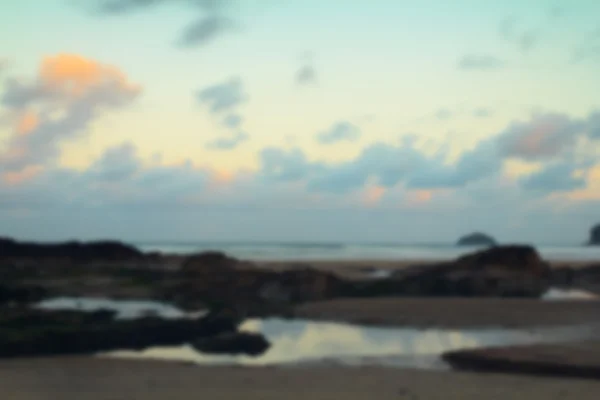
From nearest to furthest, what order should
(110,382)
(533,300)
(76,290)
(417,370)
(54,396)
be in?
(54,396)
(110,382)
(417,370)
(533,300)
(76,290)

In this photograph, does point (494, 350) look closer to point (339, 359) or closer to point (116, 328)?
point (339, 359)

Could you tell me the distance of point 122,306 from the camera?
2897 cm

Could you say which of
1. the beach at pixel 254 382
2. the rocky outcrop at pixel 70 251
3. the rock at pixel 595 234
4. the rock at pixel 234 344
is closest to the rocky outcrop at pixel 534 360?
the beach at pixel 254 382

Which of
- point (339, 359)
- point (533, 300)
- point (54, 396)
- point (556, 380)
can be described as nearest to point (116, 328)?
point (339, 359)

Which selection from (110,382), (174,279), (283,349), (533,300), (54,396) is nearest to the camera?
(54,396)

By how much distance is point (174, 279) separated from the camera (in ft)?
139

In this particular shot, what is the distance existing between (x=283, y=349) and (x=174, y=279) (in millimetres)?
24751

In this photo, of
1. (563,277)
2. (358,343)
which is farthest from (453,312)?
(563,277)

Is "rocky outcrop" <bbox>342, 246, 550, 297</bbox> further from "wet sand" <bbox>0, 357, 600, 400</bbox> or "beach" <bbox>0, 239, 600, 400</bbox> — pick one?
"wet sand" <bbox>0, 357, 600, 400</bbox>

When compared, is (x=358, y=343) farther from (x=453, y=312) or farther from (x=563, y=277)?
(x=563, y=277)

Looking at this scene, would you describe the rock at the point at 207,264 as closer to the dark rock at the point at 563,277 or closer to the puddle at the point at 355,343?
the dark rock at the point at 563,277

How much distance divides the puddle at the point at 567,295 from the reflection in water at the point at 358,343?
1129cm

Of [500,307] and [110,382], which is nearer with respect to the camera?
[110,382]

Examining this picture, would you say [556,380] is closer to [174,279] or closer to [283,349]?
[283,349]
